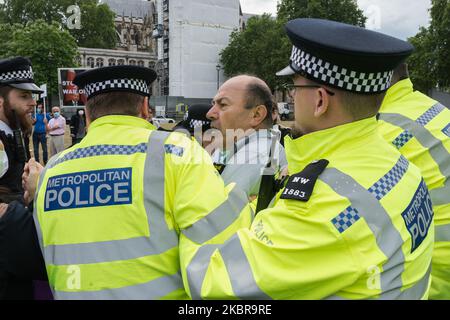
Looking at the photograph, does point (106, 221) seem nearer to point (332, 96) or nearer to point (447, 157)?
point (332, 96)

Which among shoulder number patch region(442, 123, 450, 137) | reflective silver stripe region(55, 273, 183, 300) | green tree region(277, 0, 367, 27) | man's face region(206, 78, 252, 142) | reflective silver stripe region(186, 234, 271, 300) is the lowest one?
reflective silver stripe region(55, 273, 183, 300)

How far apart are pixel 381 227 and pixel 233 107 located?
2088 mm

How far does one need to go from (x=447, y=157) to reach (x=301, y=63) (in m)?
1.56

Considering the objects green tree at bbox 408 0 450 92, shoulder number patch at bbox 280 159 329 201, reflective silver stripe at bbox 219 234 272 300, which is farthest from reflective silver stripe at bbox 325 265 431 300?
green tree at bbox 408 0 450 92

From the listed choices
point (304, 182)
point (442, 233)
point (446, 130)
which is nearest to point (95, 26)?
point (446, 130)

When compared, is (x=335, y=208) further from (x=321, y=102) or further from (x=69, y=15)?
(x=69, y=15)

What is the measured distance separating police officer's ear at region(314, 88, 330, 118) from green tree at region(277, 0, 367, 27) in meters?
45.0

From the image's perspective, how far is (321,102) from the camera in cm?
177

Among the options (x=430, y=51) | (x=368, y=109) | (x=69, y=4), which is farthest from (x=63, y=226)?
(x=69, y=4)

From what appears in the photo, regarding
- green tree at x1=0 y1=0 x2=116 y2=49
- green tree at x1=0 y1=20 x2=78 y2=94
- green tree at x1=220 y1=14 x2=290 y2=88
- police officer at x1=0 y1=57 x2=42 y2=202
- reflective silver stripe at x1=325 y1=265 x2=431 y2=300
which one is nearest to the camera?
reflective silver stripe at x1=325 y1=265 x2=431 y2=300

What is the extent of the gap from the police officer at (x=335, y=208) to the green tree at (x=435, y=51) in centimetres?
3380

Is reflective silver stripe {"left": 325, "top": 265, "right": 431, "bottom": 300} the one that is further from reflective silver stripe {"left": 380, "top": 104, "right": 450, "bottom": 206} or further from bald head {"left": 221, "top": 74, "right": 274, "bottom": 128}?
bald head {"left": 221, "top": 74, "right": 274, "bottom": 128}

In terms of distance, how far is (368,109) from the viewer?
1.76 meters

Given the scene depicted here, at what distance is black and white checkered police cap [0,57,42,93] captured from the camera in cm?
404
